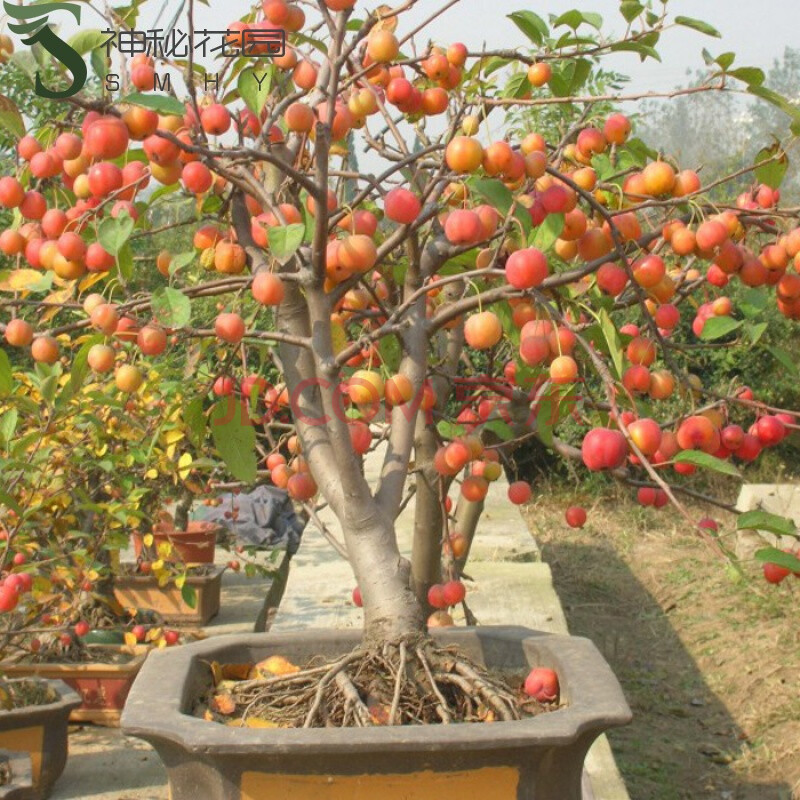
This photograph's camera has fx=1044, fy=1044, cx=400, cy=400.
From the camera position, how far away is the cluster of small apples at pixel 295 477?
60.2 inches

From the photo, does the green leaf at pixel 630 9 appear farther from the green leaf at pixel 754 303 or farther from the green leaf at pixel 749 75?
the green leaf at pixel 754 303

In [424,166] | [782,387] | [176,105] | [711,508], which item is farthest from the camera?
[782,387]

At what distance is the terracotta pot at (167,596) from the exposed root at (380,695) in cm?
276

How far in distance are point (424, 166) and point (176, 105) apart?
546 millimetres

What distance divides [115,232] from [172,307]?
0.35 ft

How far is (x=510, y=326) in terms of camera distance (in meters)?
1.32

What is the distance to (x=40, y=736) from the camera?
2604 mm

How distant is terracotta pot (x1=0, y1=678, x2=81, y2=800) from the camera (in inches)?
101

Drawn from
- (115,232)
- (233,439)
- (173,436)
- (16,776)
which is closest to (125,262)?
(115,232)

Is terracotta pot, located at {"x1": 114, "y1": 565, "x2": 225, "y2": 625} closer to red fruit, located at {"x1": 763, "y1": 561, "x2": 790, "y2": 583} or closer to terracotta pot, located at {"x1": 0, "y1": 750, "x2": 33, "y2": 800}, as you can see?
terracotta pot, located at {"x1": 0, "y1": 750, "x2": 33, "y2": 800}

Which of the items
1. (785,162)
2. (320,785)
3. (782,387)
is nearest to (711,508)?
(782,387)

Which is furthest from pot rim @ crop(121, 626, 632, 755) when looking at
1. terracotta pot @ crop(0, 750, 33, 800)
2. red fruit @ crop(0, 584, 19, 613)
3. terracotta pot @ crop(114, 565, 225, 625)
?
terracotta pot @ crop(114, 565, 225, 625)

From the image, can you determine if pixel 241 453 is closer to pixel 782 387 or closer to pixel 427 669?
pixel 427 669

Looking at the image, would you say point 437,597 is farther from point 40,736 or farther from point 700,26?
point 40,736
